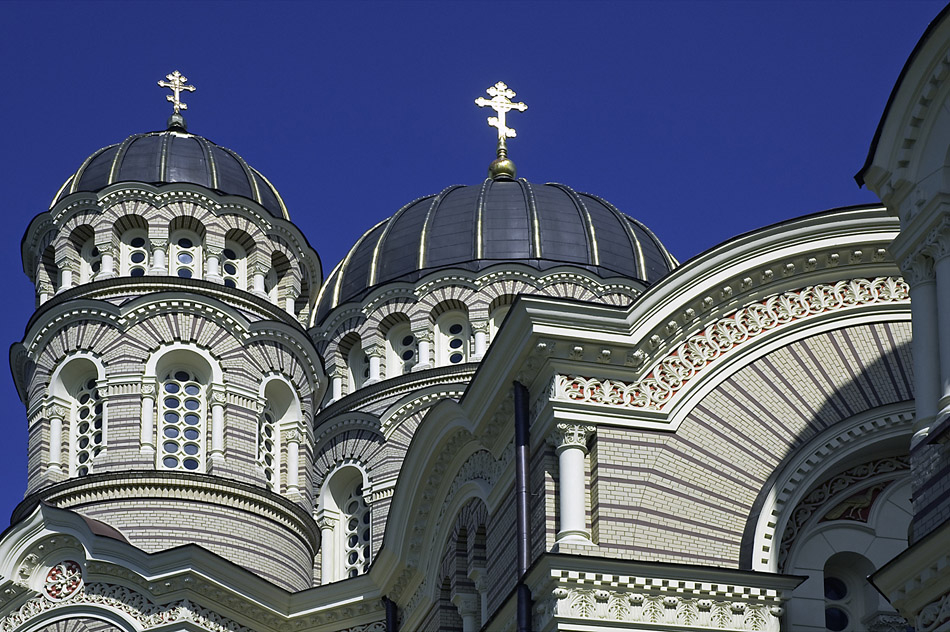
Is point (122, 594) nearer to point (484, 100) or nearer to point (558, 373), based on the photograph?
point (558, 373)

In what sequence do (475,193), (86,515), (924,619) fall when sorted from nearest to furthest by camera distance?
(924,619) → (86,515) → (475,193)

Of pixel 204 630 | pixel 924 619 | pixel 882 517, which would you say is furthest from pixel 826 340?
pixel 204 630

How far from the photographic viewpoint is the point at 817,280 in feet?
61.3

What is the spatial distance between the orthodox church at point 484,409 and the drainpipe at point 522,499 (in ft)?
0.09

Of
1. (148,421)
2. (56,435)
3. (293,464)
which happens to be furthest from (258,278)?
(56,435)

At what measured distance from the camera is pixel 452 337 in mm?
31516

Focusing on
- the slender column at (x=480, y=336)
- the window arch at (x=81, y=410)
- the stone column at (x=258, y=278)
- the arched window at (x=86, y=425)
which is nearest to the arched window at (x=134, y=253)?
the stone column at (x=258, y=278)

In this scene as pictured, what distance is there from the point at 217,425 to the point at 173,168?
4.85m

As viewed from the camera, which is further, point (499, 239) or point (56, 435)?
point (499, 239)

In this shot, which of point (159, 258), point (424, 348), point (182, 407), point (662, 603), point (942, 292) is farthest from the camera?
point (424, 348)

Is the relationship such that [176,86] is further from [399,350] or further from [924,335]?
[924,335]

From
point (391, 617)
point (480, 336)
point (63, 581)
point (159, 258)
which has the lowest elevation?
point (391, 617)

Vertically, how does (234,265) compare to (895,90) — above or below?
above

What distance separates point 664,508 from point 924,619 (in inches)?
192
